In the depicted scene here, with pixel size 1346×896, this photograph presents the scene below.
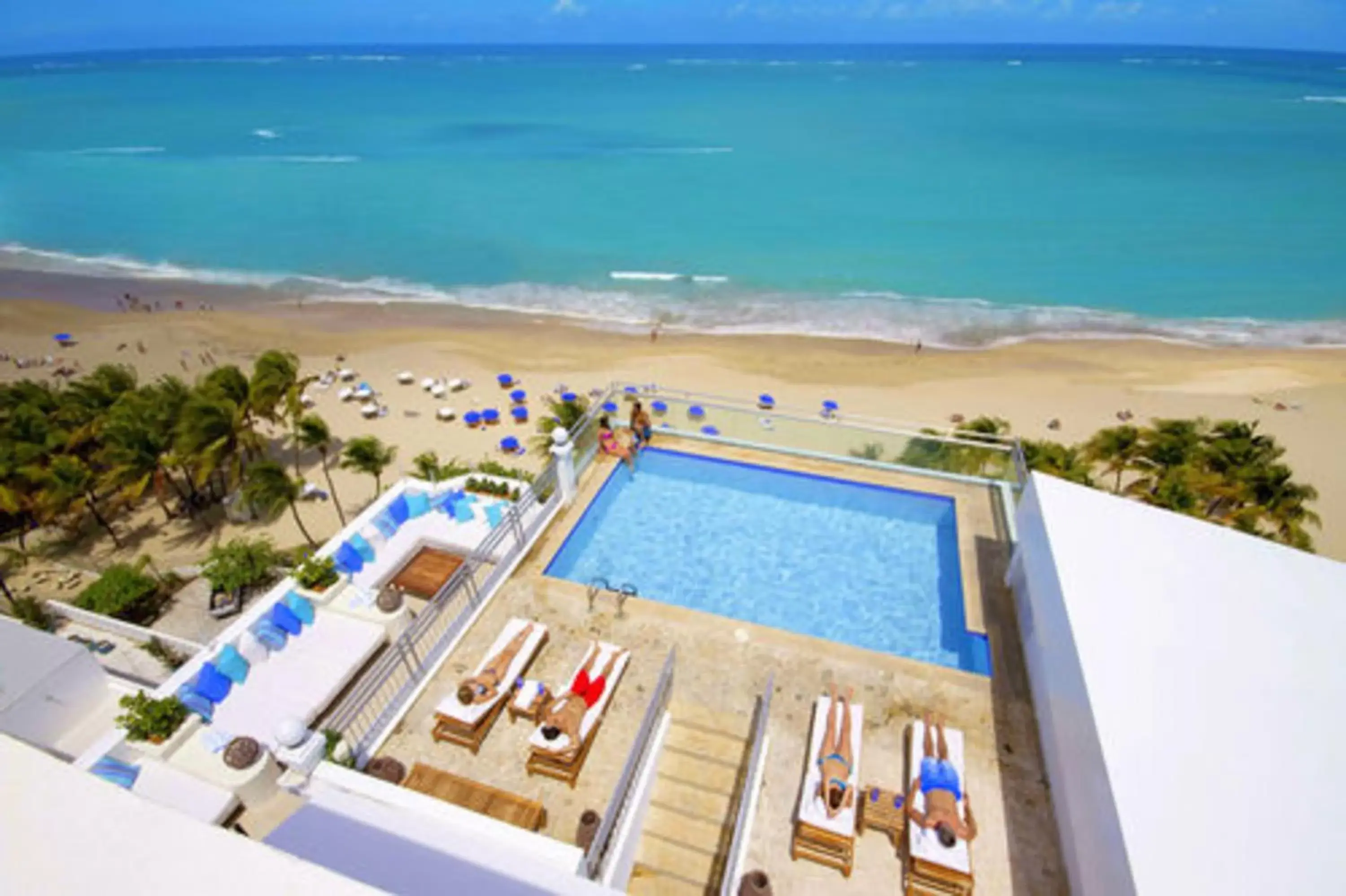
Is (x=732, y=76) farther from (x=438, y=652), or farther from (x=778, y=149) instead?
(x=438, y=652)

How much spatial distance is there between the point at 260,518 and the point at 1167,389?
3628 cm

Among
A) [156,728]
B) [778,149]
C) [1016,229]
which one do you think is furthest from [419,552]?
[778,149]

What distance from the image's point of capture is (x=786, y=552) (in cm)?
1162

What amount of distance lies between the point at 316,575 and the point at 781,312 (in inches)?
1170

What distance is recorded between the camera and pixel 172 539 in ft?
66.6

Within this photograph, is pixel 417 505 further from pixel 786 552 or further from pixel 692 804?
pixel 692 804

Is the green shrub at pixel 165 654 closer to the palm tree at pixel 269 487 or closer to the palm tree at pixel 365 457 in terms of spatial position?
the palm tree at pixel 269 487

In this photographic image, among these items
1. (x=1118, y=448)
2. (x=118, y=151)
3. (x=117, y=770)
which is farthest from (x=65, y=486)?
(x=118, y=151)

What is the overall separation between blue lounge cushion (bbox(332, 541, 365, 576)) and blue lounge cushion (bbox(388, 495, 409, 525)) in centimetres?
146

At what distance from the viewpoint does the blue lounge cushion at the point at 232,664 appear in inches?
507

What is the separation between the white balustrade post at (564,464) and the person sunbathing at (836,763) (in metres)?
5.78

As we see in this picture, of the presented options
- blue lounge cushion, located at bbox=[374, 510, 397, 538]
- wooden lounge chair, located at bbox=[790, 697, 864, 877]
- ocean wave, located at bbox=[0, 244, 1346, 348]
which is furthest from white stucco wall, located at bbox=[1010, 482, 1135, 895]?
ocean wave, located at bbox=[0, 244, 1346, 348]

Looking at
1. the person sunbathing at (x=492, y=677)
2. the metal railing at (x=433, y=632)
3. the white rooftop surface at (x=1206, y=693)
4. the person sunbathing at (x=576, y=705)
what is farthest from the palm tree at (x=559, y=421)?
the white rooftop surface at (x=1206, y=693)

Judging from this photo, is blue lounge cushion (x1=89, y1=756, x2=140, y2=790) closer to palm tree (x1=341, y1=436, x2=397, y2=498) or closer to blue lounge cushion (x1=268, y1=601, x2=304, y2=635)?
blue lounge cushion (x1=268, y1=601, x2=304, y2=635)
